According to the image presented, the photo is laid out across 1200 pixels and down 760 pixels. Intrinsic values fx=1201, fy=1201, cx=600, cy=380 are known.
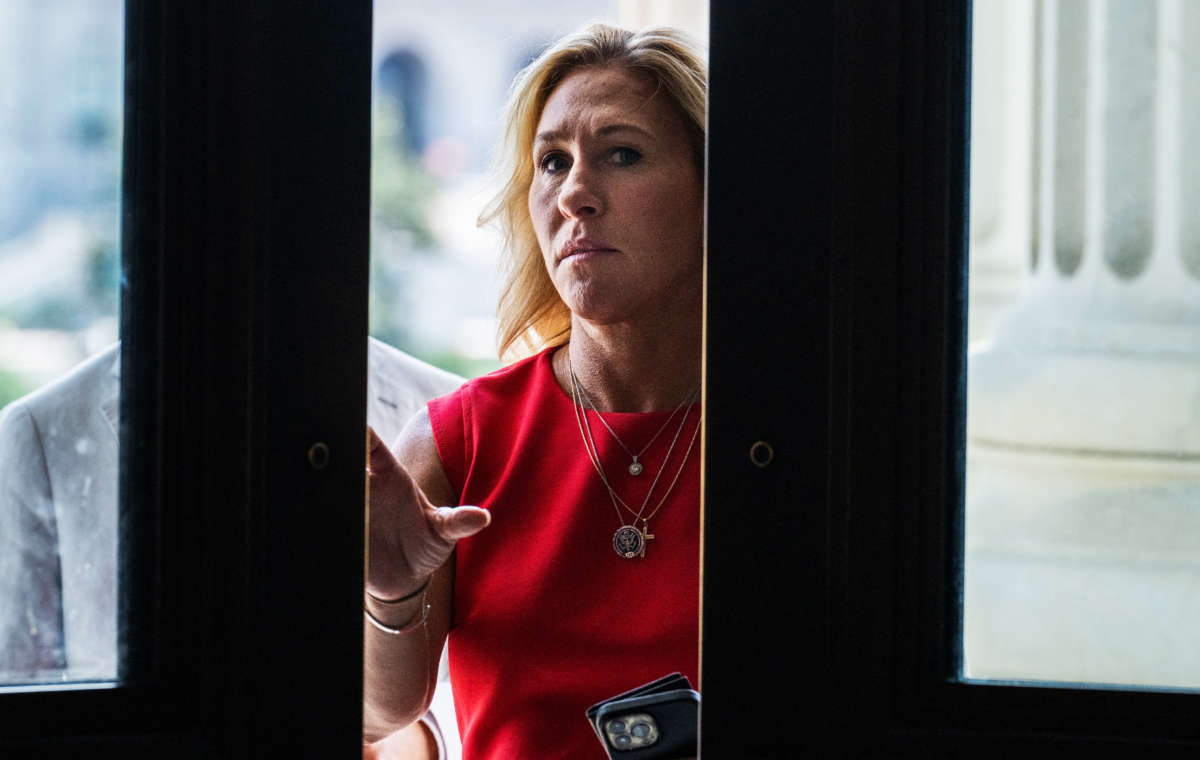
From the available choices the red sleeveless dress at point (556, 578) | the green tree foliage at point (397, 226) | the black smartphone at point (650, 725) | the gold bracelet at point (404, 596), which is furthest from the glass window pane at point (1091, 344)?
the green tree foliage at point (397, 226)

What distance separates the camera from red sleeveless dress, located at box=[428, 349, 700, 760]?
47.4 inches

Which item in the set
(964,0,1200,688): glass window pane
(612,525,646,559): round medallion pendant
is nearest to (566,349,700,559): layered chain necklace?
(612,525,646,559): round medallion pendant

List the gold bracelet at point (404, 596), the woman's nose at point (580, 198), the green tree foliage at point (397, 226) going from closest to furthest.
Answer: the gold bracelet at point (404, 596)
the woman's nose at point (580, 198)
the green tree foliage at point (397, 226)

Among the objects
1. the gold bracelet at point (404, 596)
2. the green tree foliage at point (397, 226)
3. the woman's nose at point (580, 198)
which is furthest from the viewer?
the green tree foliage at point (397, 226)

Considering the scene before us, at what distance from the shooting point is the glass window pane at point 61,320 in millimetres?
743

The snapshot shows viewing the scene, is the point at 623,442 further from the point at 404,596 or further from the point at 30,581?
the point at 30,581

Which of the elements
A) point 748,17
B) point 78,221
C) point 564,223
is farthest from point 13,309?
point 564,223

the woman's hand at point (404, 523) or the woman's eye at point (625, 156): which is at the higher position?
the woman's eye at point (625, 156)

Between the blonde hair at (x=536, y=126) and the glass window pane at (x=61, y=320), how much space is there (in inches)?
27.0

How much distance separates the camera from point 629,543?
1244 millimetres

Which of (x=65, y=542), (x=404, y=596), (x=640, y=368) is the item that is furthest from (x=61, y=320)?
(x=640, y=368)

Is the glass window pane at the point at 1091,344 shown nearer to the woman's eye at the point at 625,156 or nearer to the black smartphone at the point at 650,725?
the black smartphone at the point at 650,725

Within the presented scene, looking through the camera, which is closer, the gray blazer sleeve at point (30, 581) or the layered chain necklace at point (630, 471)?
the gray blazer sleeve at point (30, 581)

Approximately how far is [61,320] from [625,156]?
2.30 ft
